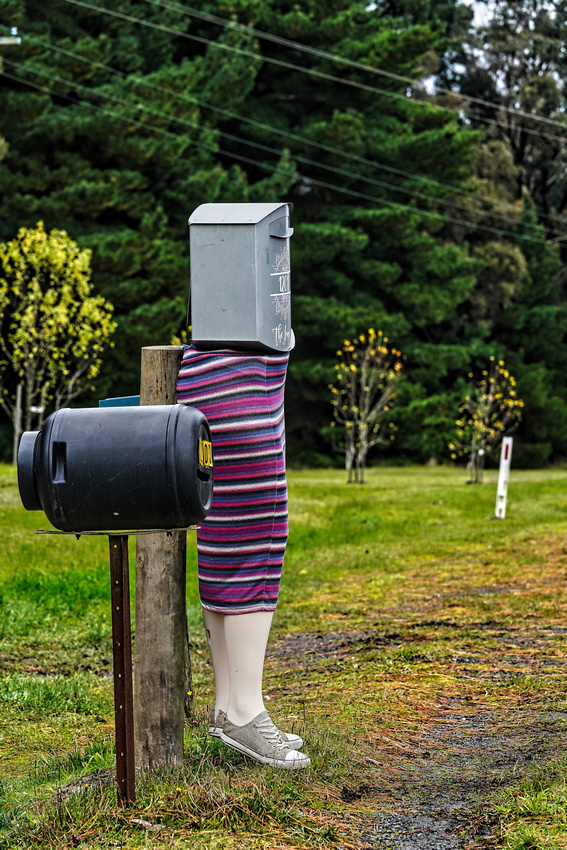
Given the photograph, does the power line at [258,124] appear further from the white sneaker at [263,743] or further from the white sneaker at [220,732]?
the white sneaker at [263,743]

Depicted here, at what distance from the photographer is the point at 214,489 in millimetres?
3404

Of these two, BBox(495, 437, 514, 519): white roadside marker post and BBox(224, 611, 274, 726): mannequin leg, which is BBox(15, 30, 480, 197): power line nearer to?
BBox(495, 437, 514, 519): white roadside marker post

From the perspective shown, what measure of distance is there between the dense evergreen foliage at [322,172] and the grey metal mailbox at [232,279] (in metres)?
24.7

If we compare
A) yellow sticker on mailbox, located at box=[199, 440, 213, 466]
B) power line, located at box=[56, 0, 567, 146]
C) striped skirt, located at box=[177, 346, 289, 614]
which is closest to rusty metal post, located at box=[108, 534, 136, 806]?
yellow sticker on mailbox, located at box=[199, 440, 213, 466]

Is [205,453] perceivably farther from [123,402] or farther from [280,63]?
[280,63]

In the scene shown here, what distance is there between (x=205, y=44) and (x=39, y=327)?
45.0 feet

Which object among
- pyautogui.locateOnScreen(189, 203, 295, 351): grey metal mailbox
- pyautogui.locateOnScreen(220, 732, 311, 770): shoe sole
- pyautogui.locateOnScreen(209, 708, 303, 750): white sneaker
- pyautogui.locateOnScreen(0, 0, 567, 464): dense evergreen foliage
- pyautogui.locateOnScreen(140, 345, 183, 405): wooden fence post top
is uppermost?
A: pyautogui.locateOnScreen(0, 0, 567, 464): dense evergreen foliage

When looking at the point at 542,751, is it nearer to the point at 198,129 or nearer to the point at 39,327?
the point at 39,327

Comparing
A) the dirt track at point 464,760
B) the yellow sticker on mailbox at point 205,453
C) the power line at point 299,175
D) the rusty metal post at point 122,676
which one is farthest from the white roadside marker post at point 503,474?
the power line at point 299,175

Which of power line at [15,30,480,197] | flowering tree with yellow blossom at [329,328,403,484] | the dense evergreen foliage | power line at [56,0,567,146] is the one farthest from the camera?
flowering tree with yellow blossom at [329,328,403,484]

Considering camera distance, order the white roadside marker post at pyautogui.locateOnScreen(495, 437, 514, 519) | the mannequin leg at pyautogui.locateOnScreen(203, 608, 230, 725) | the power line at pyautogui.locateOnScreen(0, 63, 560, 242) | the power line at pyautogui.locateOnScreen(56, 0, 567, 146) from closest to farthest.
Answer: the mannequin leg at pyautogui.locateOnScreen(203, 608, 230, 725) → the white roadside marker post at pyautogui.locateOnScreen(495, 437, 514, 519) → the power line at pyautogui.locateOnScreen(0, 63, 560, 242) → the power line at pyautogui.locateOnScreen(56, 0, 567, 146)

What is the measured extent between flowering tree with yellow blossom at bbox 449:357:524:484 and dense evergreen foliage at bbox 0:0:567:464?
79 centimetres

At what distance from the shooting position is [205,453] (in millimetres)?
3051

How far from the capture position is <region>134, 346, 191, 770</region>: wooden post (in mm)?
3410
